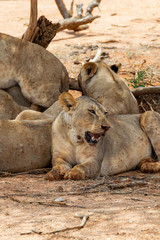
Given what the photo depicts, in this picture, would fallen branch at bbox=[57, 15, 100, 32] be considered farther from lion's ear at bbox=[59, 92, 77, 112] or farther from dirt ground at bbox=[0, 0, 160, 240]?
dirt ground at bbox=[0, 0, 160, 240]

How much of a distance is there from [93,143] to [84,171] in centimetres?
31

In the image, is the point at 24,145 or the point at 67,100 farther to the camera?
the point at 24,145

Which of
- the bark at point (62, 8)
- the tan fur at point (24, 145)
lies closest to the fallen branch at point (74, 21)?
the bark at point (62, 8)

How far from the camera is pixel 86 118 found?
4.64m

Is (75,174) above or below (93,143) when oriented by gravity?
below

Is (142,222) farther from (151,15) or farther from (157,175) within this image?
(151,15)

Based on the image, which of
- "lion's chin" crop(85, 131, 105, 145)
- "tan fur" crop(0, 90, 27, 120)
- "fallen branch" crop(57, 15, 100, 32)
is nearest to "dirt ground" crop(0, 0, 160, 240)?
"lion's chin" crop(85, 131, 105, 145)

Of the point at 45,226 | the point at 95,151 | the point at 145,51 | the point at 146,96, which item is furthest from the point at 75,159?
the point at 145,51

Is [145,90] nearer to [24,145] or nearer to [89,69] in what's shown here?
[89,69]

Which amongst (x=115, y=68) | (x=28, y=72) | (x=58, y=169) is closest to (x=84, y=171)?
(x=58, y=169)

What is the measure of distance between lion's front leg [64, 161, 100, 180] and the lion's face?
0.22 meters

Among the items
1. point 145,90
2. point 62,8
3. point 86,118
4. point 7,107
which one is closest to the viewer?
point 86,118

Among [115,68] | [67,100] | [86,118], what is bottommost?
[115,68]

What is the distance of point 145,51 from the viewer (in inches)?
496
